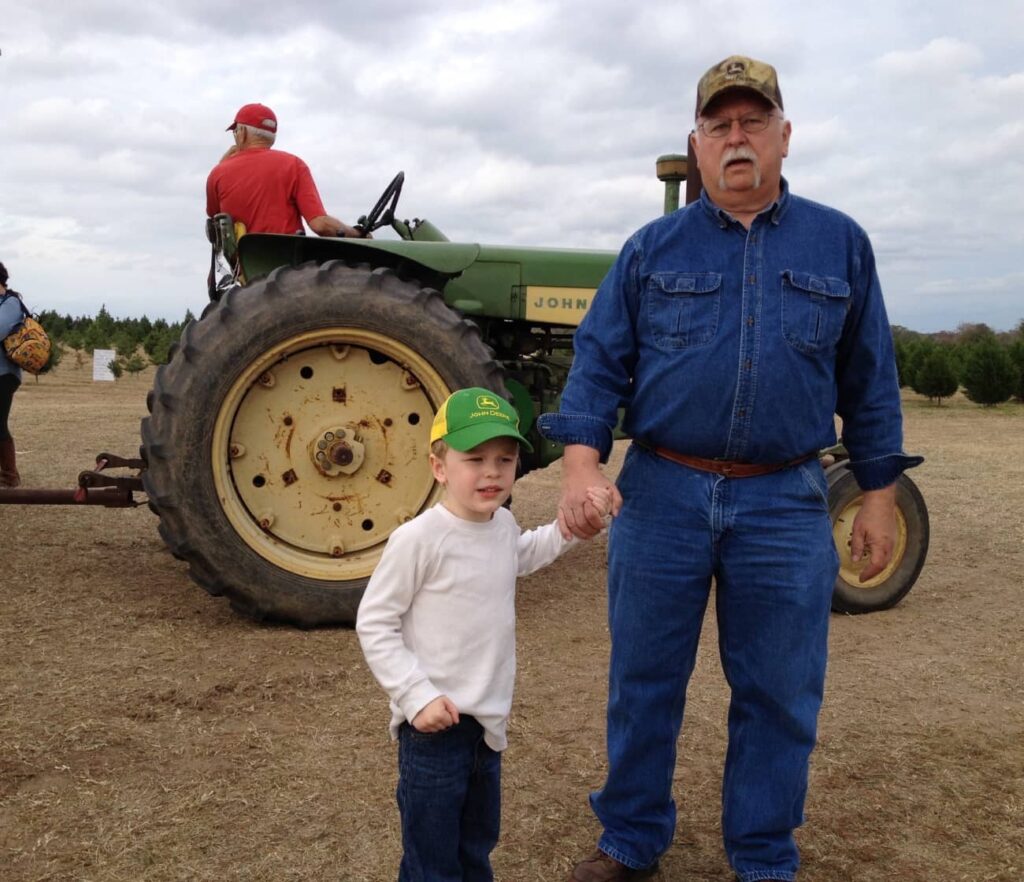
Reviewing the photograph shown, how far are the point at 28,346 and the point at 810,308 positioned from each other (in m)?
4.97

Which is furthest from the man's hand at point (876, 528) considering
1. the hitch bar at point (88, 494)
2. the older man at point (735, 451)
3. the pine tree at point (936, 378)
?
the pine tree at point (936, 378)

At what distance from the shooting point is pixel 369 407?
3922 millimetres

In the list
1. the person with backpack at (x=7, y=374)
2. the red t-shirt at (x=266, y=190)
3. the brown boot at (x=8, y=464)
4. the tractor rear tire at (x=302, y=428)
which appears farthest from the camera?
the brown boot at (x=8, y=464)

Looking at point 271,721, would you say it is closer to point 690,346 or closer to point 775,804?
point 775,804

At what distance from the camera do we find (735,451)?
6.60 ft

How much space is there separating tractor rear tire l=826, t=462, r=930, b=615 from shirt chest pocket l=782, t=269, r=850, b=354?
7.19 feet

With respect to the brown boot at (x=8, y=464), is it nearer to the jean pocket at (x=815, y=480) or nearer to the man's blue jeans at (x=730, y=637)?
the man's blue jeans at (x=730, y=637)

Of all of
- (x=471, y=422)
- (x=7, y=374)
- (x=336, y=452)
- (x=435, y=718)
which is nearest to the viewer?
(x=435, y=718)

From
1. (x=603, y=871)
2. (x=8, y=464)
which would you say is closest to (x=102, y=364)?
(x=8, y=464)

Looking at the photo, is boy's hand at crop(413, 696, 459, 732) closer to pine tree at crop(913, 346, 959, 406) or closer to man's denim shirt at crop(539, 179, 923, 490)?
man's denim shirt at crop(539, 179, 923, 490)

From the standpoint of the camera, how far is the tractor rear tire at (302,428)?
12.0 ft

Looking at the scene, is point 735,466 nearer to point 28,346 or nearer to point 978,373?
point 28,346

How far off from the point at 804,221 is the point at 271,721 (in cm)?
193

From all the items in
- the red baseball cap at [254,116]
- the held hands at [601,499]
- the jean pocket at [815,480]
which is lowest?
the held hands at [601,499]
